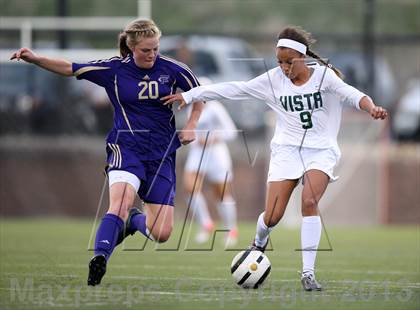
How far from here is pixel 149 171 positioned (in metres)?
8.12

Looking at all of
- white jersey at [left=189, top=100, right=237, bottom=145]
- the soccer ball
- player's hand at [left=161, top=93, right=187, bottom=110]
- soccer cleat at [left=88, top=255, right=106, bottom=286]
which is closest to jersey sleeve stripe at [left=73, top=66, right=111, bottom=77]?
player's hand at [left=161, top=93, right=187, bottom=110]

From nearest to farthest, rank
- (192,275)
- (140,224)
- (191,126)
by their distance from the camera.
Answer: (191,126), (140,224), (192,275)

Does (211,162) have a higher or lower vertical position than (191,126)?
higher

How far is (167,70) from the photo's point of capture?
26.7ft

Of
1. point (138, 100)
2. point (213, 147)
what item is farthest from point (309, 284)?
point (213, 147)

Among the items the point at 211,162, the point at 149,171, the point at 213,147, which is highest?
the point at 213,147

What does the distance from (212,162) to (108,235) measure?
665cm

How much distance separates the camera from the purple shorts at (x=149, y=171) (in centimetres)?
795

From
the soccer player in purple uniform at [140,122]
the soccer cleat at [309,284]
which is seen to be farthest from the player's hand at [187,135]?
the soccer cleat at [309,284]

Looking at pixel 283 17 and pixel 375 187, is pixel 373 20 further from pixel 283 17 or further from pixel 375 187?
pixel 375 187

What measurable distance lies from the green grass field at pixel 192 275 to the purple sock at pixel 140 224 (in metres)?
0.40

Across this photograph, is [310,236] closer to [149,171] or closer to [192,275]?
[149,171]

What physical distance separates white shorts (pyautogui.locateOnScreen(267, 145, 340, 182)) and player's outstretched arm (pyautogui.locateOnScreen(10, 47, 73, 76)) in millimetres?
1770

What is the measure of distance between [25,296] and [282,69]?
2583 mm
